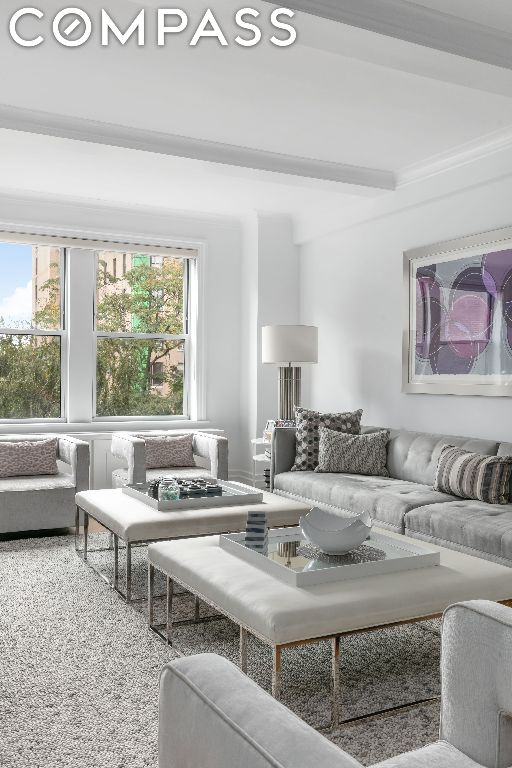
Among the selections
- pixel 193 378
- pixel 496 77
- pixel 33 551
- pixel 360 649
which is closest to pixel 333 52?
pixel 496 77

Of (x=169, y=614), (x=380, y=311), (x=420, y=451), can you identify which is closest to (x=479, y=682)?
(x=169, y=614)

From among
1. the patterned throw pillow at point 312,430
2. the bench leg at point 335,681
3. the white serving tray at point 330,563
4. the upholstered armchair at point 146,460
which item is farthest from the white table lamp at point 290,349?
the bench leg at point 335,681

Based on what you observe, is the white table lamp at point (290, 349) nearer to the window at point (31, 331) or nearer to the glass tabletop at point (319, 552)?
the window at point (31, 331)

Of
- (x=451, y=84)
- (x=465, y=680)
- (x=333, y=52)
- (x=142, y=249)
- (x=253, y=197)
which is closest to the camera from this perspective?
(x=465, y=680)

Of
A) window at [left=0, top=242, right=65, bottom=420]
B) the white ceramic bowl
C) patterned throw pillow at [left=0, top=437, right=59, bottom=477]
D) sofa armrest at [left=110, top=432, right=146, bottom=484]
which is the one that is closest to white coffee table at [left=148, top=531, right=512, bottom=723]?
the white ceramic bowl

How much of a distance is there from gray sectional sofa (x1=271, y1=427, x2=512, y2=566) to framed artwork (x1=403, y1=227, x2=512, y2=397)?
45 centimetres

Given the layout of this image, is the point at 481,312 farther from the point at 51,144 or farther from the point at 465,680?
the point at 465,680

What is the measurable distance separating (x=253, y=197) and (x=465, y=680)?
5.33m

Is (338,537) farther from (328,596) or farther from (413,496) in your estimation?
(413,496)

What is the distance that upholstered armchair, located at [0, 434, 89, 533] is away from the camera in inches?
193

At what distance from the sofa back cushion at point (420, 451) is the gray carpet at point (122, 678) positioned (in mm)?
1618

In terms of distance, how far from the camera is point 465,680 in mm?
1522

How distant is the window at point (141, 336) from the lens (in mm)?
6719

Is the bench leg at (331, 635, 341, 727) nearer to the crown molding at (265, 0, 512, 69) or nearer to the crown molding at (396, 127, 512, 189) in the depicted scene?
the crown molding at (265, 0, 512, 69)
